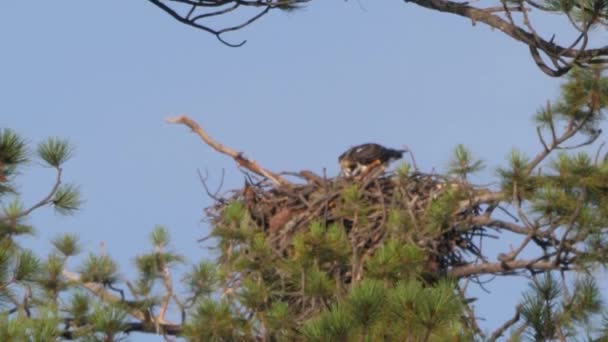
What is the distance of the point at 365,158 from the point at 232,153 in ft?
3.39

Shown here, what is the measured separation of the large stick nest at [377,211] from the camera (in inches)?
356

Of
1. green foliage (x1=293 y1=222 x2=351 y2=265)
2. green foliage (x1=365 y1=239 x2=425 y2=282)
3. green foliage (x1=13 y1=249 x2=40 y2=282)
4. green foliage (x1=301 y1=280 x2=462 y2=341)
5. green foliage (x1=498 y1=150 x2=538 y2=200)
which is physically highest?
green foliage (x1=498 y1=150 x2=538 y2=200)

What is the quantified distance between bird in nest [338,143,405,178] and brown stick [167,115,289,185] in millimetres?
412

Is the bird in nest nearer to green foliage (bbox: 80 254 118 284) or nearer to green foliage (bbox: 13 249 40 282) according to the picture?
green foliage (bbox: 80 254 118 284)

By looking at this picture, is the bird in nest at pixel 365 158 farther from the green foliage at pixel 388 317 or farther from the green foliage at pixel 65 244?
the green foliage at pixel 388 317

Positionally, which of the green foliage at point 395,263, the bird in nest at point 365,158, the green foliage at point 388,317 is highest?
the bird in nest at point 365,158

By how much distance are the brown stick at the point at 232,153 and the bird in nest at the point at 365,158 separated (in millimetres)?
412

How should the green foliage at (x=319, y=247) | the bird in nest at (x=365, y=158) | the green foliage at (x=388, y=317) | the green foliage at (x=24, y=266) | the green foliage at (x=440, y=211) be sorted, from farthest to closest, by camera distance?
1. the bird in nest at (x=365, y=158)
2. the green foliage at (x=440, y=211)
3. the green foliage at (x=319, y=247)
4. the green foliage at (x=24, y=266)
5. the green foliage at (x=388, y=317)

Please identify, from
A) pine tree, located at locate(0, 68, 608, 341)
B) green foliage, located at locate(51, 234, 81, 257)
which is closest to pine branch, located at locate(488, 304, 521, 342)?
pine tree, located at locate(0, 68, 608, 341)

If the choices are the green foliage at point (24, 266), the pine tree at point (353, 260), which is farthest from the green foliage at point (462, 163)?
the green foliage at point (24, 266)

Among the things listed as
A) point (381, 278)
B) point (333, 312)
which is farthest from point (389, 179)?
point (333, 312)

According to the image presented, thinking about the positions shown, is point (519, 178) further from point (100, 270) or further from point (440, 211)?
point (100, 270)

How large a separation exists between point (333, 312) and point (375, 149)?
4.64 meters

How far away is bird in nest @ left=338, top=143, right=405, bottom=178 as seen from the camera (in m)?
10.0
